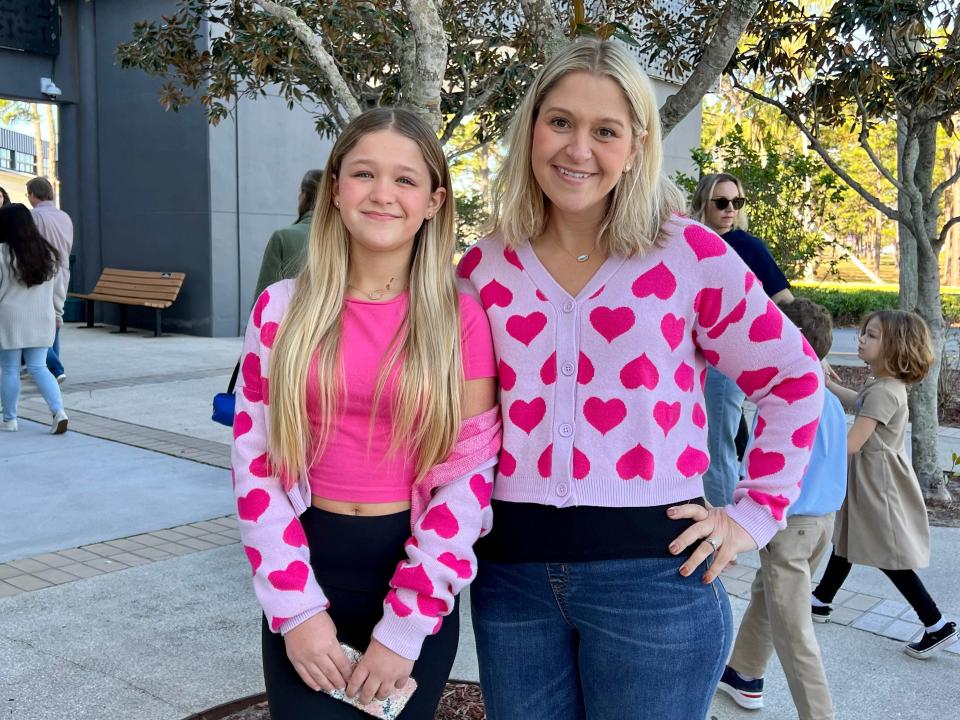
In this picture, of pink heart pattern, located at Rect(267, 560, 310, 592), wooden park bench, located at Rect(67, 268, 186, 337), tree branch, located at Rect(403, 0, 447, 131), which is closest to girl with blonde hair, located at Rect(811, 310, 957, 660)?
tree branch, located at Rect(403, 0, 447, 131)

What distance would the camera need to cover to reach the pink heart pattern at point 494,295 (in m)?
1.93

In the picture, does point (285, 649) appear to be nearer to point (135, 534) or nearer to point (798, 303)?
point (798, 303)

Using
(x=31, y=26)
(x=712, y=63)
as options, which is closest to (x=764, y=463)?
(x=712, y=63)

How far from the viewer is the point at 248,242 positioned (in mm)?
13711

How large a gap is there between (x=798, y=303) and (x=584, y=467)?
219cm

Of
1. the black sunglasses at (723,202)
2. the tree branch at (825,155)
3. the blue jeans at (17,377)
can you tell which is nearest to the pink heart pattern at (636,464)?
the black sunglasses at (723,202)

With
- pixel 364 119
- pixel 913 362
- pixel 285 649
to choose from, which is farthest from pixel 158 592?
pixel 913 362

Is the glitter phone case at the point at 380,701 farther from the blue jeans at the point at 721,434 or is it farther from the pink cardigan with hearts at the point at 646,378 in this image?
the blue jeans at the point at 721,434

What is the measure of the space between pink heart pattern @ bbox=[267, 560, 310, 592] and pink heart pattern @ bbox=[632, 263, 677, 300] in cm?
81

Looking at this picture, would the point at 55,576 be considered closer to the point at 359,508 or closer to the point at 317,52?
the point at 317,52

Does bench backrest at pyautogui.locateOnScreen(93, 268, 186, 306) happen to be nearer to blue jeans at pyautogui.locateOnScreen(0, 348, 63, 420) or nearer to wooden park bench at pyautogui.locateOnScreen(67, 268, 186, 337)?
wooden park bench at pyautogui.locateOnScreen(67, 268, 186, 337)

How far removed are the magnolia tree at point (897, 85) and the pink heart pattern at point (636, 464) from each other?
14.5 feet

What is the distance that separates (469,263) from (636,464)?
1.88ft

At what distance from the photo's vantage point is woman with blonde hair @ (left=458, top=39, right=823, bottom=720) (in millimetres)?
1808
